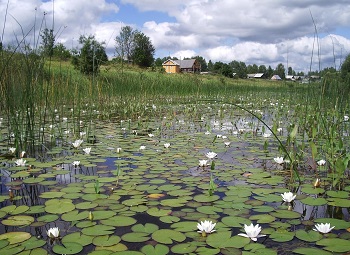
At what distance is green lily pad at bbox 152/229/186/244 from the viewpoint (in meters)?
1.53

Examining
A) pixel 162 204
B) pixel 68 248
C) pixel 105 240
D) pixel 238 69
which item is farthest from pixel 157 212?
pixel 238 69

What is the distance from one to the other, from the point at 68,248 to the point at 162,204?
2.24 feet

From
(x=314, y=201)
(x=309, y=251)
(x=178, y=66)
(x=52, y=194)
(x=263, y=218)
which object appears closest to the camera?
(x=309, y=251)

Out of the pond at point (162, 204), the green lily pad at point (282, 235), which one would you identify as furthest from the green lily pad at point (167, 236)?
the green lily pad at point (282, 235)

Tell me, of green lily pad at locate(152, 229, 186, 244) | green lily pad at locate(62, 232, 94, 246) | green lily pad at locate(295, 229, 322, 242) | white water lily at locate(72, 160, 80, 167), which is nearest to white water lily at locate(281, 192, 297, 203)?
green lily pad at locate(295, 229, 322, 242)

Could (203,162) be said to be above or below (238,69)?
below

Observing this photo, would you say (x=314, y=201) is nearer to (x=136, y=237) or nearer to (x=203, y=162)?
(x=203, y=162)

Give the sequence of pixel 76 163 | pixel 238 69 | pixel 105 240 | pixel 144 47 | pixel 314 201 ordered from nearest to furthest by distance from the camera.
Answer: pixel 105 240
pixel 314 201
pixel 76 163
pixel 144 47
pixel 238 69

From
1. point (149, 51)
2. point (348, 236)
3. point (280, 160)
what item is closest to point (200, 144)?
point (280, 160)

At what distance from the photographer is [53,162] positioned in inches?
115

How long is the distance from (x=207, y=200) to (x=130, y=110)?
4957mm

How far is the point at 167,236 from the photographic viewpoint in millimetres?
1563

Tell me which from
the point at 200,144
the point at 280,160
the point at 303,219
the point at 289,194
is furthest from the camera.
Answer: the point at 200,144

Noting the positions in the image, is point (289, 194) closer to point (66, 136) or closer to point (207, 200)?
point (207, 200)
